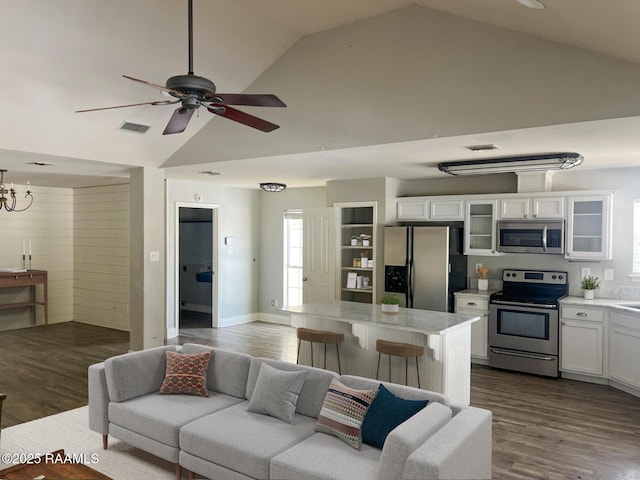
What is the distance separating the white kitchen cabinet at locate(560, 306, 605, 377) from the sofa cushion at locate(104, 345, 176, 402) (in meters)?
4.29

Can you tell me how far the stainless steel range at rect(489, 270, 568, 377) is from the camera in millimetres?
5598

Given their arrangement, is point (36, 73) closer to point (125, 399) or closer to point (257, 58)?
point (257, 58)

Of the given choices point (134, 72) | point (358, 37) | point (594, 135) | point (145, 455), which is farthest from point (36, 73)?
point (594, 135)

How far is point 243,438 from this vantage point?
300 centimetres

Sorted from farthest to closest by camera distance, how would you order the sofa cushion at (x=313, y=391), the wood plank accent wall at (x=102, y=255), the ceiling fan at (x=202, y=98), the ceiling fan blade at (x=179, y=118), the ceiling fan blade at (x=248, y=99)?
the wood plank accent wall at (x=102, y=255) < the sofa cushion at (x=313, y=391) < the ceiling fan blade at (x=179, y=118) < the ceiling fan blade at (x=248, y=99) < the ceiling fan at (x=202, y=98)

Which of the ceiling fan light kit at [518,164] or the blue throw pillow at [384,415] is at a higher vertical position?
the ceiling fan light kit at [518,164]

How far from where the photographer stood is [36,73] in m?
4.21

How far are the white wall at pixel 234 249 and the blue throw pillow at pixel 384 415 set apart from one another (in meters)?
5.44

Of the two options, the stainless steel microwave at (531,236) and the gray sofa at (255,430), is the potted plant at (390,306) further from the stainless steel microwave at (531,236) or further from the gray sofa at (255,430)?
the stainless steel microwave at (531,236)

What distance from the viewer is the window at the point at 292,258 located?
28.9 ft

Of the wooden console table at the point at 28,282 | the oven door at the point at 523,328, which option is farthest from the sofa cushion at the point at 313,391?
the wooden console table at the point at 28,282

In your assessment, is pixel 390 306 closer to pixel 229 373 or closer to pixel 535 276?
pixel 229 373

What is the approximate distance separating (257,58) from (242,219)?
441cm

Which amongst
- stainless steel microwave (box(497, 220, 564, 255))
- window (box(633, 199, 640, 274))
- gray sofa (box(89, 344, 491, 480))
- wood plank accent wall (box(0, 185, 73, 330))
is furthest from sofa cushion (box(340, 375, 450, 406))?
wood plank accent wall (box(0, 185, 73, 330))
